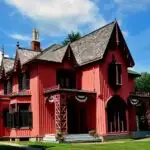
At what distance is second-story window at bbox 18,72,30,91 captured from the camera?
36.9 metres

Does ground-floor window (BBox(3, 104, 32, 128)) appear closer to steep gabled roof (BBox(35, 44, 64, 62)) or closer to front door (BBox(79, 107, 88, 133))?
steep gabled roof (BBox(35, 44, 64, 62))

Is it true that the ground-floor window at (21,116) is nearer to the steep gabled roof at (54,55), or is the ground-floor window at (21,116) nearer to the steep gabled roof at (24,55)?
the steep gabled roof at (24,55)

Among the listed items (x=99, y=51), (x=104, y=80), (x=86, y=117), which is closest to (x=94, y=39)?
(x=99, y=51)

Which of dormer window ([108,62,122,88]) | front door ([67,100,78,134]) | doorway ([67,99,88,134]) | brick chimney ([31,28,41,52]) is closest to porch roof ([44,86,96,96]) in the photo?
dormer window ([108,62,122,88])

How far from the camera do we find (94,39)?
38031 millimetres

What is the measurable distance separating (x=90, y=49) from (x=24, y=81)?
300 inches

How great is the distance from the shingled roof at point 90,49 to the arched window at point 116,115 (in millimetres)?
4758

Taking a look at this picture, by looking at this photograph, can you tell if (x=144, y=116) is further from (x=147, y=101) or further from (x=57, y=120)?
(x=57, y=120)

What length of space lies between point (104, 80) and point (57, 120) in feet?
20.7

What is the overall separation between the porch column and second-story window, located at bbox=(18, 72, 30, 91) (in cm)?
576

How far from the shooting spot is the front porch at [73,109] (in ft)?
105

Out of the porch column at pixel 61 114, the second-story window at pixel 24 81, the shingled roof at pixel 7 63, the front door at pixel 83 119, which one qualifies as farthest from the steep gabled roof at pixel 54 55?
the shingled roof at pixel 7 63

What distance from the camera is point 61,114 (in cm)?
3191

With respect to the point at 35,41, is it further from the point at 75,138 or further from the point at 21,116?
the point at 75,138
